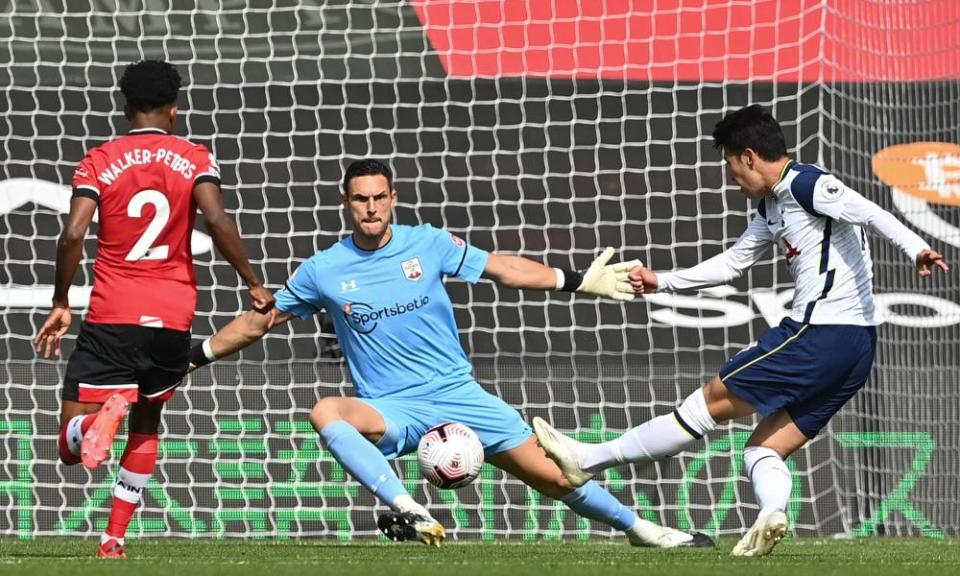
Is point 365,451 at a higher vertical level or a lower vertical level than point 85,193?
lower

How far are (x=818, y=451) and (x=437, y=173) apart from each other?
290 centimetres

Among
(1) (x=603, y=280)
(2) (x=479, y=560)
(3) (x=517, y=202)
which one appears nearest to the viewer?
(2) (x=479, y=560)

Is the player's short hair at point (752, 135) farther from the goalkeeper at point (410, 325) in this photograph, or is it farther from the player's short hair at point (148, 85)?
the player's short hair at point (148, 85)

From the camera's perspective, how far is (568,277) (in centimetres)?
694

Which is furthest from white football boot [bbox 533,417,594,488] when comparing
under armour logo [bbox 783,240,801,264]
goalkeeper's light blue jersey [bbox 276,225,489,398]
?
under armour logo [bbox 783,240,801,264]

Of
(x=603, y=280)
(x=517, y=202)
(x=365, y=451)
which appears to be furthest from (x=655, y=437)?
(x=517, y=202)

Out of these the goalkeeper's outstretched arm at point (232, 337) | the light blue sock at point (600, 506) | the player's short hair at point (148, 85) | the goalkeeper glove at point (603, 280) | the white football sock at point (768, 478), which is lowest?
the light blue sock at point (600, 506)

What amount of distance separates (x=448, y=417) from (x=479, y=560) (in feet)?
3.74

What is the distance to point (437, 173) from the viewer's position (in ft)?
32.7

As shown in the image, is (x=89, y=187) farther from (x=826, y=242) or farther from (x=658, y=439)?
(x=826, y=242)

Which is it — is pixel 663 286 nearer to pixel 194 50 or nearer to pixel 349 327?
pixel 349 327

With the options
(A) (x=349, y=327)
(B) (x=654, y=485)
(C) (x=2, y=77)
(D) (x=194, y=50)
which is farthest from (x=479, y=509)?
(C) (x=2, y=77)

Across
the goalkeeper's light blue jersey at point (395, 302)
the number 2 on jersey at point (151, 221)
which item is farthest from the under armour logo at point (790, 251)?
the number 2 on jersey at point (151, 221)

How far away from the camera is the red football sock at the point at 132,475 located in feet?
21.1
